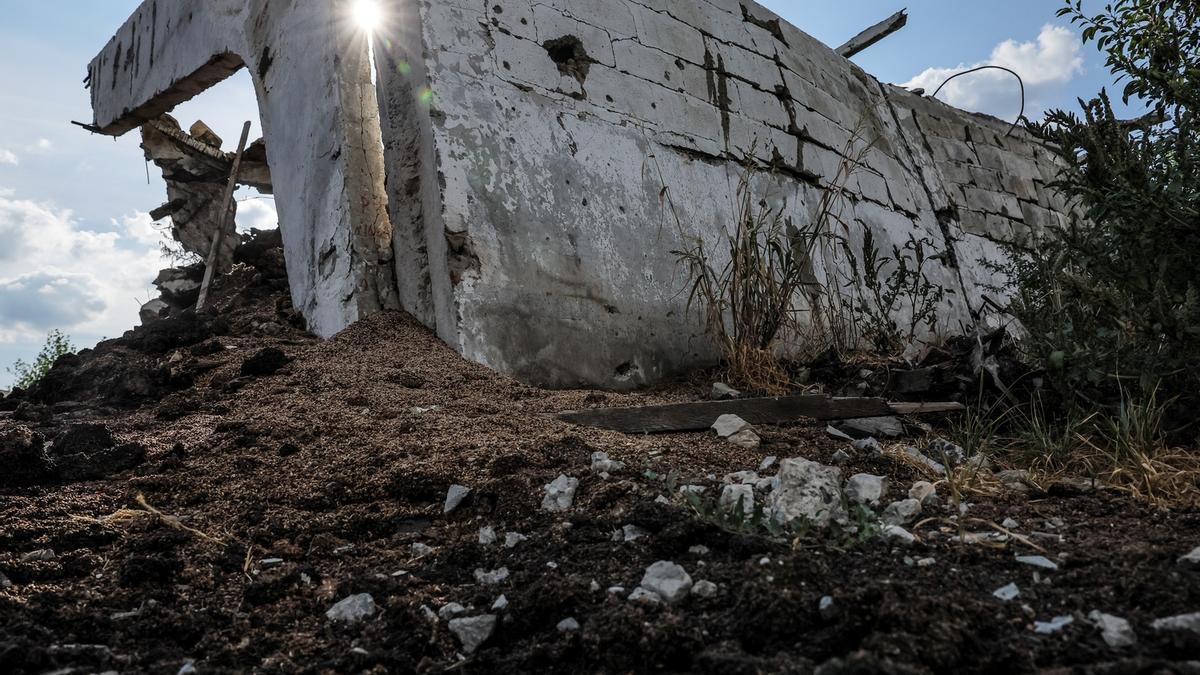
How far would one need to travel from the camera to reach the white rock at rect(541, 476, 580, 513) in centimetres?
192

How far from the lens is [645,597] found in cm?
138

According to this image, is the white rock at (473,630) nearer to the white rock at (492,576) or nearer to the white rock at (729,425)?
the white rock at (492,576)

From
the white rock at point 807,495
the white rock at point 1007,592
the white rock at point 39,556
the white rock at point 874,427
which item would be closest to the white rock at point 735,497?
the white rock at point 807,495

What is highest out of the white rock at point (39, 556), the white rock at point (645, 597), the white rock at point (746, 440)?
the white rock at point (39, 556)

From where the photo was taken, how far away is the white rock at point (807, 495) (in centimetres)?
170

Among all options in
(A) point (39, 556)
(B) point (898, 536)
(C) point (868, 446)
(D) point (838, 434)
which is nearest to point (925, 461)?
(C) point (868, 446)

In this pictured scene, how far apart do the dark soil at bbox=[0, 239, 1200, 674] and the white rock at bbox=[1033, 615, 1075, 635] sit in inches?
0.7

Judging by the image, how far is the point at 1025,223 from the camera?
7762mm

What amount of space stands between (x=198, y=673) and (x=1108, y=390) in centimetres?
262

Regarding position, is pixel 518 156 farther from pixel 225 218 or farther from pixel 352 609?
pixel 225 218

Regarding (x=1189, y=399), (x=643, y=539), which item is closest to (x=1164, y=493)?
(x=1189, y=399)

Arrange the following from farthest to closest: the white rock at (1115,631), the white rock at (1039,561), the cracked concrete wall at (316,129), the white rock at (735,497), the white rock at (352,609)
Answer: the cracked concrete wall at (316,129), the white rock at (735,497), the white rock at (352,609), the white rock at (1039,561), the white rock at (1115,631)

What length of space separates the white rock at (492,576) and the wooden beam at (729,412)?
1.16 m

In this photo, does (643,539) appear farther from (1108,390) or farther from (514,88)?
(514,88)
